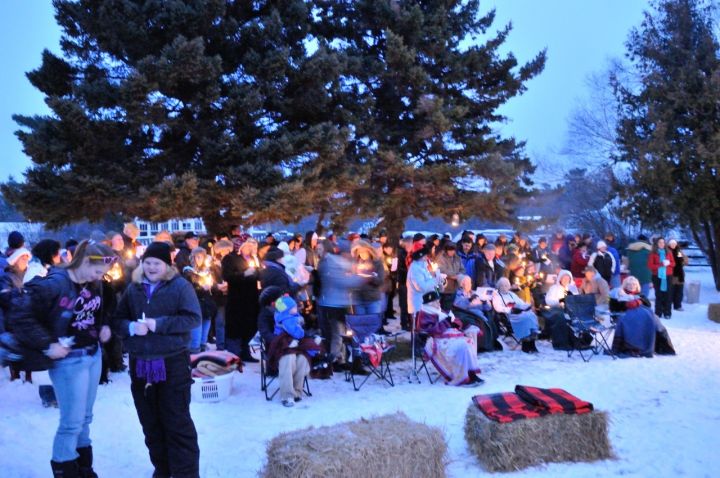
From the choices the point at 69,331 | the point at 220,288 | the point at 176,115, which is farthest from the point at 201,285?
the point at 176,115

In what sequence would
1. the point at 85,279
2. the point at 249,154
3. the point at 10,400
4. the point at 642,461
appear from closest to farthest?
the point at 85,279, the point at 642,461, the point at 10,400, the point at 249,154

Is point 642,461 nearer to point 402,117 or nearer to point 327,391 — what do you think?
point 327,391

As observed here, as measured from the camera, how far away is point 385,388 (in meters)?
7.33

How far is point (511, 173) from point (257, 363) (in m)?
8.23

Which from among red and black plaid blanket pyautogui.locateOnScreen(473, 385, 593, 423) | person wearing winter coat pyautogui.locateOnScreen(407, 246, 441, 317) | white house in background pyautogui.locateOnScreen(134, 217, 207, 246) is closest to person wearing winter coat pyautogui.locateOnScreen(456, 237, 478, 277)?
person wearing winter coat pyautogui.locateOnScreen(407, 246, 441, 317)

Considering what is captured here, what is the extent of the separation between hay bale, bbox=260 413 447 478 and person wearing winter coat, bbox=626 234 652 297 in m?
10.8

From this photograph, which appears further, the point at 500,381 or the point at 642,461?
the point at 500,381

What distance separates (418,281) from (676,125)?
13427mm

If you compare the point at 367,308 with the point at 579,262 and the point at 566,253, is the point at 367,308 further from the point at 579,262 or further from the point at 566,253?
the point at 566,253

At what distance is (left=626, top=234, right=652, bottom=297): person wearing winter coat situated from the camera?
13.4 meters

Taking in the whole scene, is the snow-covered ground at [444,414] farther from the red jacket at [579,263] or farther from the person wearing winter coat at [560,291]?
the red jacket at [579,263]

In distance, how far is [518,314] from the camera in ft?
32.3

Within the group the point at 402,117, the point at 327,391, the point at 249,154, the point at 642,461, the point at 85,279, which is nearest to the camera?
the point at 85,279

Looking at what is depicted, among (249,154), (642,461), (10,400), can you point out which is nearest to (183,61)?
(249,154)
